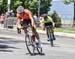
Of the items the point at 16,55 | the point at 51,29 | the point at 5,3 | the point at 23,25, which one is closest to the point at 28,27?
the point at 23,25

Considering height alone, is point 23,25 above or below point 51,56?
above

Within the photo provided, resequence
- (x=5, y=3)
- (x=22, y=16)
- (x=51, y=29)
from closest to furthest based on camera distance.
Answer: (x=22, y=16)
(x=51, y=29)
(x=5, y=3)

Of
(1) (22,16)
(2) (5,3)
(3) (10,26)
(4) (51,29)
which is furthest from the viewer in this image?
(2) (5,3)

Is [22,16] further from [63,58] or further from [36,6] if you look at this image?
[36,6]

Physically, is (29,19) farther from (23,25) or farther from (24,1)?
(24,1)

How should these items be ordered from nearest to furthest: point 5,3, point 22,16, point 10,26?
point 22,16 < point 10,26 < point 5,3

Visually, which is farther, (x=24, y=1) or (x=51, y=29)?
(x=24, y=1)

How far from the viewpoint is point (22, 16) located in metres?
14.9

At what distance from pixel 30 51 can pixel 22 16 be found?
1541mm

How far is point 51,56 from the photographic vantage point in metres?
15.7

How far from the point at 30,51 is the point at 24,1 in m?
60.4

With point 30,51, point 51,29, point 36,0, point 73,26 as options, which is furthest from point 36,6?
point 30,51

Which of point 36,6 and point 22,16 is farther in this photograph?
point 36,6

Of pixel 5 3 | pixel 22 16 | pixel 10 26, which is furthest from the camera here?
pixel 5 3
